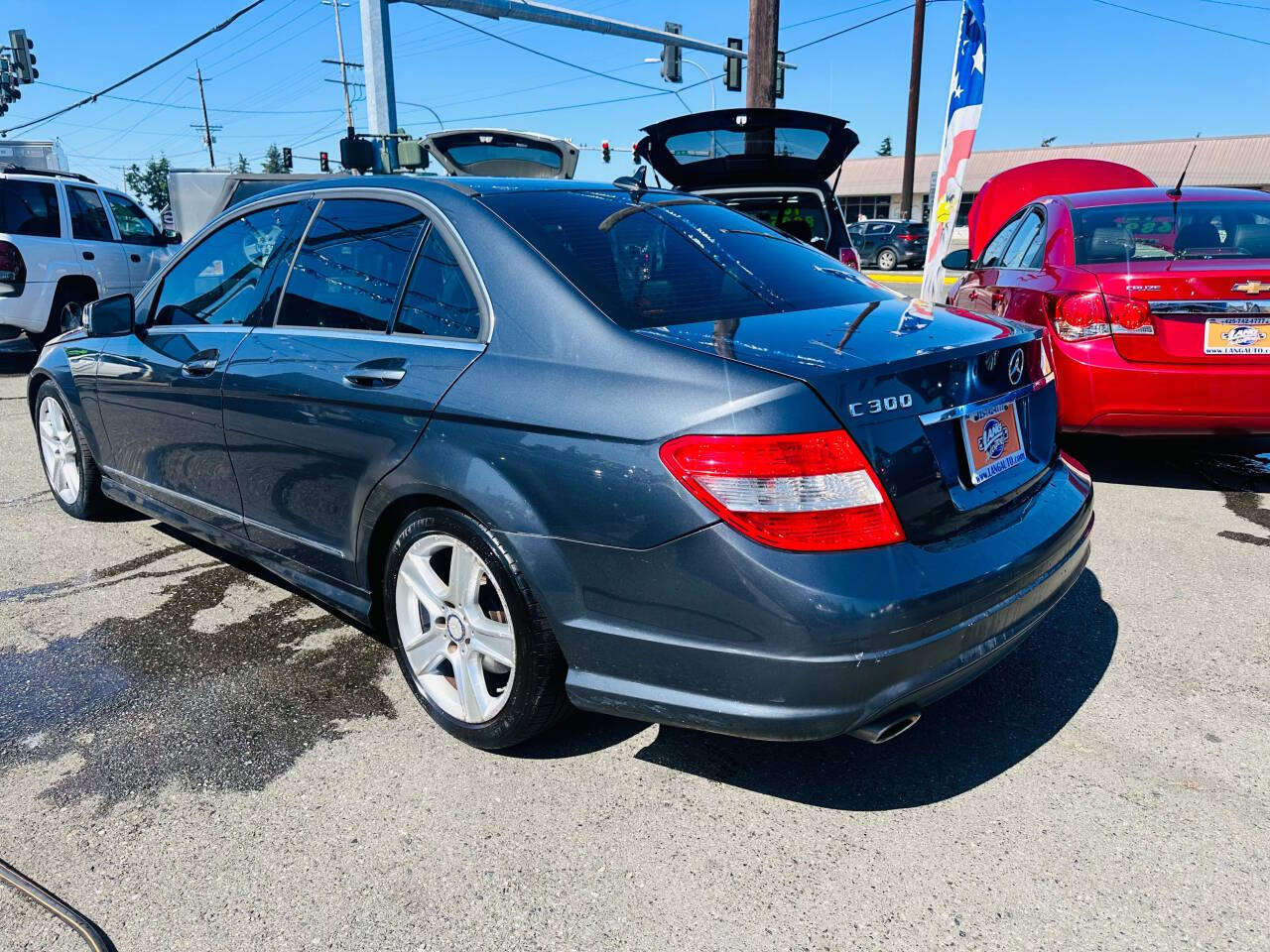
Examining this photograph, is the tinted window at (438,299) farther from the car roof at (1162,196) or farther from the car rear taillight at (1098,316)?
the car roof at (1162,196)

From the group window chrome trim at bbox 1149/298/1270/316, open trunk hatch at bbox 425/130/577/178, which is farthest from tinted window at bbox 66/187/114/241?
window chrome trim at bbox 1149/298/1270/316

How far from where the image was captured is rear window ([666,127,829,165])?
7.52 metres

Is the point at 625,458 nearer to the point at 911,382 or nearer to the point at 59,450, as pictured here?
the point at 911,382

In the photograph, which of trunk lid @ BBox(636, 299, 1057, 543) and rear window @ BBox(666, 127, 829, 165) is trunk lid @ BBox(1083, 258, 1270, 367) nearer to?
trunk lid @ BBox(636, 299, 1057, 543)

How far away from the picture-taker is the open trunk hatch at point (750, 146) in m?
7.43

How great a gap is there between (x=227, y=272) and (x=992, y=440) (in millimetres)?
2794

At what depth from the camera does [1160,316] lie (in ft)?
14.6

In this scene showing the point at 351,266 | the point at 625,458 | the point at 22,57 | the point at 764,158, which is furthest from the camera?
the point at 22,57

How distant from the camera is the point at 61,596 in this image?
378 centimetres

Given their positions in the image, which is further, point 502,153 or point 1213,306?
point 502,153

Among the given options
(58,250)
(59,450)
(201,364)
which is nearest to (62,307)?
(58,250)

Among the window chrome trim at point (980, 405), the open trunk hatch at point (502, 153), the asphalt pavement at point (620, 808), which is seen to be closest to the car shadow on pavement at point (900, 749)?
the asphalt pavement at point (620, 808)

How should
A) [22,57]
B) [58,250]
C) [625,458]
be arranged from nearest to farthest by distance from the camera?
[625,458] → [58,250] → [22,57]

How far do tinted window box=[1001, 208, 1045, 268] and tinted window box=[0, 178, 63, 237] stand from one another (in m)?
9.73
